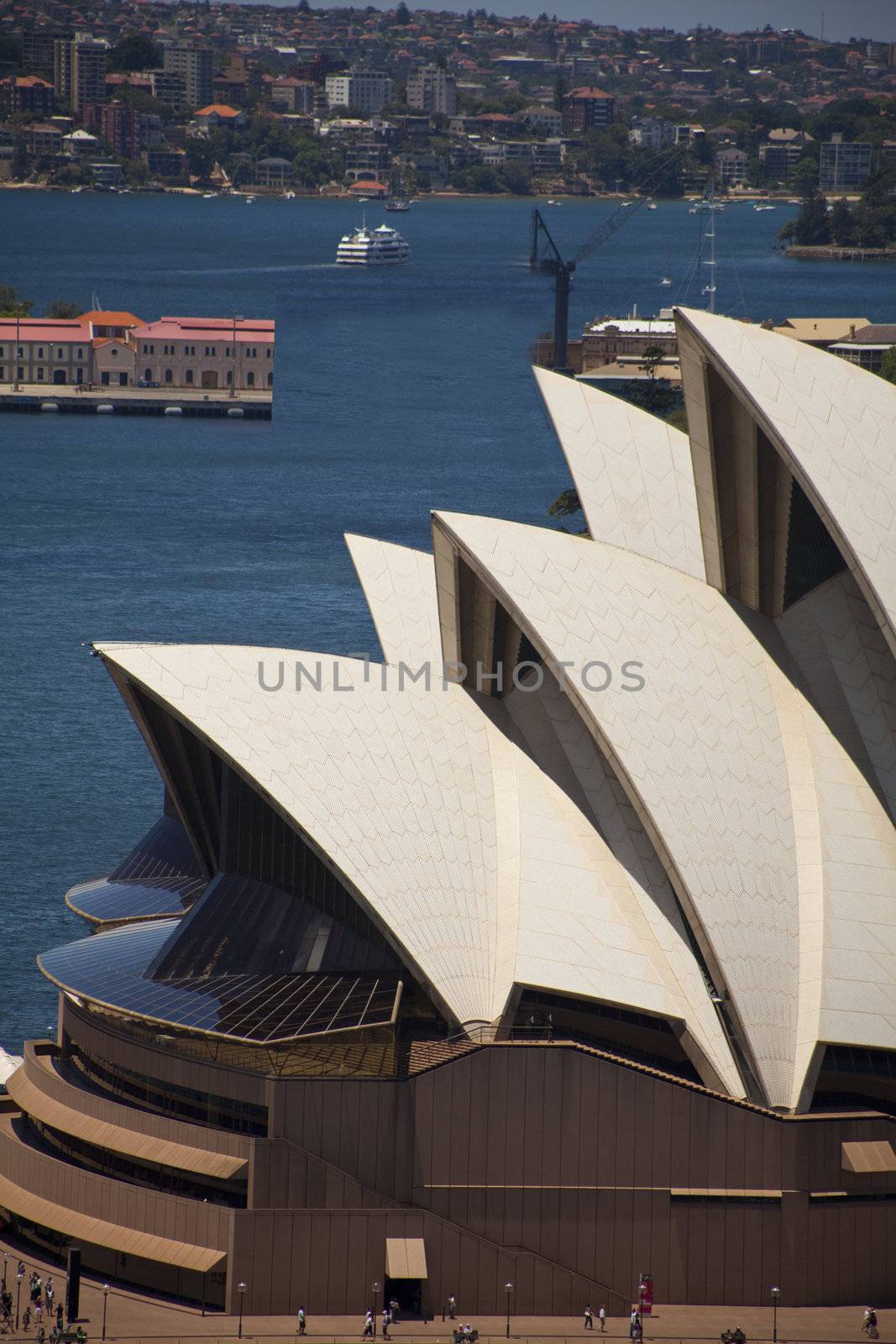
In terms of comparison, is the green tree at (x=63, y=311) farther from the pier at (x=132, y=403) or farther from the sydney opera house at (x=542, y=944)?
the sydney opera house at (x=542, y=944)

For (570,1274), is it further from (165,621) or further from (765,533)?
(165,621)

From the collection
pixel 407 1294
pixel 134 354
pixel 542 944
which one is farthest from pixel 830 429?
pixel 134 354

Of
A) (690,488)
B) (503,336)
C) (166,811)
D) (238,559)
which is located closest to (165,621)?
(238,559)

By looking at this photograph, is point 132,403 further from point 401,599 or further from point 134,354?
point 401,599

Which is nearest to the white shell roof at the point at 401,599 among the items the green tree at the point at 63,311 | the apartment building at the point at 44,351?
the apartment building at the point at 44,351

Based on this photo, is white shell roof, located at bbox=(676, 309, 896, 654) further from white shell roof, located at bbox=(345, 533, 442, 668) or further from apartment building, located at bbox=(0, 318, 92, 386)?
apartment building, located at bbox=(0, 318, 92, 386)
